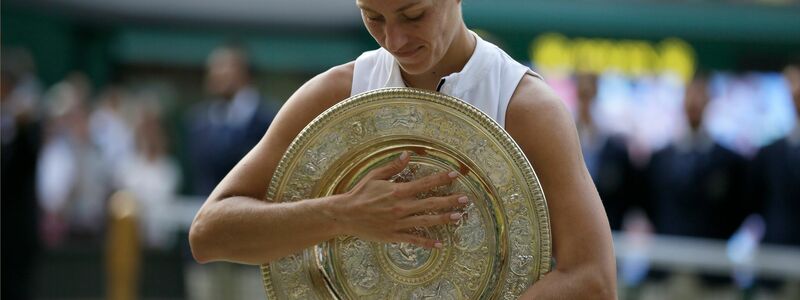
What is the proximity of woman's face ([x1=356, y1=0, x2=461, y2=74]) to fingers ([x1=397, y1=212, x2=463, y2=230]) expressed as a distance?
0.33 meters

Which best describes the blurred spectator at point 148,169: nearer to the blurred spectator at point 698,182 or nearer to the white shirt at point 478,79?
the blurred spectator at point 698,182

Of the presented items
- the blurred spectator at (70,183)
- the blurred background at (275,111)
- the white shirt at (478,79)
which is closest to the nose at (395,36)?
the white shirt at (478,79)

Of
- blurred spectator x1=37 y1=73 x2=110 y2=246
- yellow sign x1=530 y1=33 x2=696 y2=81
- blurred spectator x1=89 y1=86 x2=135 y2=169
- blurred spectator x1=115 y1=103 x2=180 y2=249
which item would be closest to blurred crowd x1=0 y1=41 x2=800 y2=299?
blurred spectator x1=115 y1=103 x2=180 y2=249

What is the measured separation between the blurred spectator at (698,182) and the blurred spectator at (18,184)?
13.5 ft

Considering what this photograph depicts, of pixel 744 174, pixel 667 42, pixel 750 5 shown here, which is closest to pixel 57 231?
pixel 744 174

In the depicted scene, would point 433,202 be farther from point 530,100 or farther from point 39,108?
point 39,108

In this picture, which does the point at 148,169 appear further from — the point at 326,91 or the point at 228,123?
the point at 326,91

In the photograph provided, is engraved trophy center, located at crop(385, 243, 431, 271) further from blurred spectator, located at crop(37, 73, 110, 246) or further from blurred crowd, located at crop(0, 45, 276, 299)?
blurred spectator, located at crop(37, 73, 110, 246)

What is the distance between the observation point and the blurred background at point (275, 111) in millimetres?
8438

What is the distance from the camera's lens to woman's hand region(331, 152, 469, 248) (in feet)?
9.54

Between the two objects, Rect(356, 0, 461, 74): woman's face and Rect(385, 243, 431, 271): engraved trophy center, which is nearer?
Rect(356, 0, 461, 74): woman's face

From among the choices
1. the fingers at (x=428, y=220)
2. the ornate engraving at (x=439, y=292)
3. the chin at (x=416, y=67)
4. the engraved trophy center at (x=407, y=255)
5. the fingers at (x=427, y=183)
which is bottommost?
the ornate engraving at (x=439, y=292)

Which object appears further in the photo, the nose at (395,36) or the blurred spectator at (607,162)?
the blurred spectator at (607,162)

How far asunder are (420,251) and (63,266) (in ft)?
24.8
